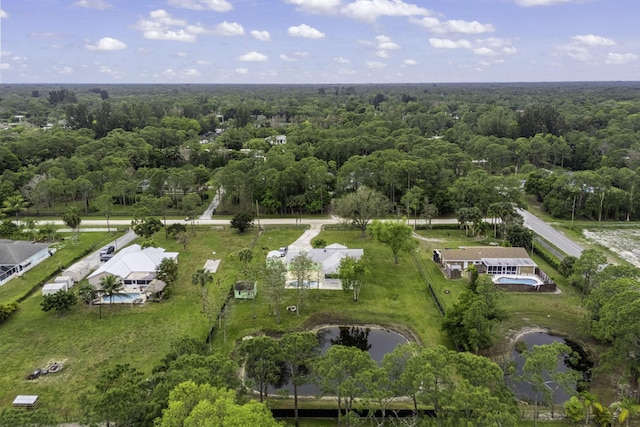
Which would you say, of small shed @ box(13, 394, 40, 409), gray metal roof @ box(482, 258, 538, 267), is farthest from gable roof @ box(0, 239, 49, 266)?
gray metal roof @ box(482, 258, 538, 267)

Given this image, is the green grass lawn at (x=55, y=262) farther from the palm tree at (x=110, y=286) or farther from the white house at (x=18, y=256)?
the palm tree at (x=110, y=286)

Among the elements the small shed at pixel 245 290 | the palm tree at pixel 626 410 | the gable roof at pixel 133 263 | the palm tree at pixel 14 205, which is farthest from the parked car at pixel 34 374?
the palm tree at pixel 14 205

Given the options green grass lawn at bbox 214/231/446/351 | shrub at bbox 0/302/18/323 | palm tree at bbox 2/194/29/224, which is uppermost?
palm tree at bbox 2/194/29/224

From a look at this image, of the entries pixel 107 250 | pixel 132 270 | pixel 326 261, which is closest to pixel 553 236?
pixel 326 261

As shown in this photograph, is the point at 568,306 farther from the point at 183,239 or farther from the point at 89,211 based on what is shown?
the point at 89,211

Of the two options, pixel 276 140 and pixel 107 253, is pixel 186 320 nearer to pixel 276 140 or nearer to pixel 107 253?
pixel 107 253

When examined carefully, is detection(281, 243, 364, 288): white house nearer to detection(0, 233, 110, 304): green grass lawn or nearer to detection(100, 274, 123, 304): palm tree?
detection(100, 274, 123, 304): palm tree
